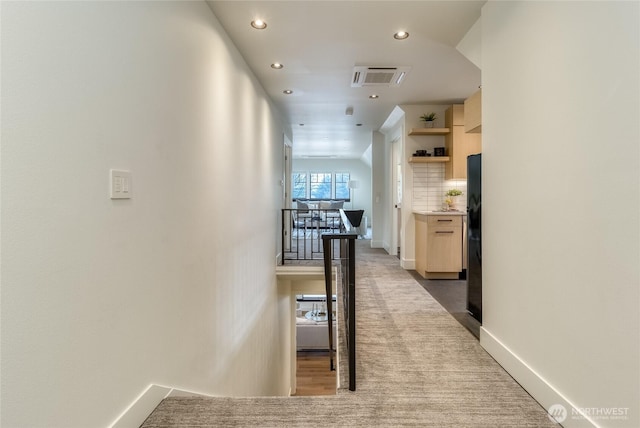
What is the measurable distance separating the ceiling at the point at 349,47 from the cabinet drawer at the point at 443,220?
5.60ft

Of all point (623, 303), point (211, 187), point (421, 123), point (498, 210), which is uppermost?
point (421, 123)

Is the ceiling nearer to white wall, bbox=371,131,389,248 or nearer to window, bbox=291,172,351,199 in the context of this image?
white wall, bbox=371,131,389,248

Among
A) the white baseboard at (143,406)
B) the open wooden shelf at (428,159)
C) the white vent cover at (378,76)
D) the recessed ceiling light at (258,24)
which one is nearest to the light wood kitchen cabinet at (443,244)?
the open wooden shelf at (428,159)

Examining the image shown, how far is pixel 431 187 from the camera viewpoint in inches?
201

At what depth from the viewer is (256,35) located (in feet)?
9.46

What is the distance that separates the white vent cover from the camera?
11.6 feet

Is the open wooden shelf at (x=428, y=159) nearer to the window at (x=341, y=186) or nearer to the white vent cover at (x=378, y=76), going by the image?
the white vent cover at (x=378, y=76)

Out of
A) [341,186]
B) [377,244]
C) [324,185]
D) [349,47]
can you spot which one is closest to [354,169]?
[341,186]

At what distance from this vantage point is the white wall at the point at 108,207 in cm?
101

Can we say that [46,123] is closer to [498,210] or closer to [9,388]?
[9,388]

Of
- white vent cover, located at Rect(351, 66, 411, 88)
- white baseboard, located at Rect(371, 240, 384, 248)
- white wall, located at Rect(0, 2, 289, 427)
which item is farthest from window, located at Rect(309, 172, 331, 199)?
white wall, located at Rect(0, 2, 289, 427)

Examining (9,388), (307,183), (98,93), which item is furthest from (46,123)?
(307,183)

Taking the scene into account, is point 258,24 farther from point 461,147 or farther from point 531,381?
point 461,147

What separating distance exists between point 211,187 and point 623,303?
8.05 ft
